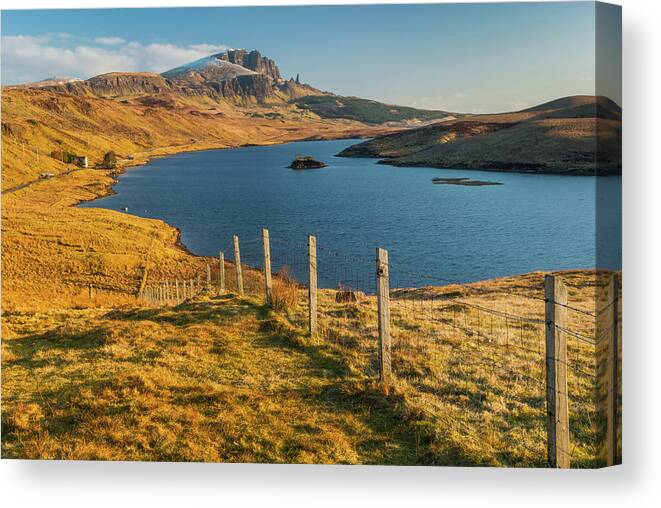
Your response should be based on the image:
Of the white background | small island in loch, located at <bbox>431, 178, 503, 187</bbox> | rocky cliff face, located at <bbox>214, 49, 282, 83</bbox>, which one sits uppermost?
small island in loch, located at <bbox>431, 178, 503, 187</bbox>

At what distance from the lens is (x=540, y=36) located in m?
7.72

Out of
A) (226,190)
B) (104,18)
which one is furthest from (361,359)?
(226,190)

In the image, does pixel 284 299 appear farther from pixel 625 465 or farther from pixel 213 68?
Result: pixel 625 465

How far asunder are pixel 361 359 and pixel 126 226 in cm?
2536

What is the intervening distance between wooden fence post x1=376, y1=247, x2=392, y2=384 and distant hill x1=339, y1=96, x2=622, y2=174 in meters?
2.89

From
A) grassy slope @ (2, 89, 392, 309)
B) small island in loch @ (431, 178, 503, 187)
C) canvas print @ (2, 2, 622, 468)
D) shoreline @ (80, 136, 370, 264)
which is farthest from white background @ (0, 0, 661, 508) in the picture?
small island in loch @ (431, 178, 503, 187)

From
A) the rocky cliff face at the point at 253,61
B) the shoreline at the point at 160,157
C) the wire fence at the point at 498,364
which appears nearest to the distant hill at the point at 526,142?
the wire fence at the point at 498,364

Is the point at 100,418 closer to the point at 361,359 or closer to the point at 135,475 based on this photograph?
the point at 135,475

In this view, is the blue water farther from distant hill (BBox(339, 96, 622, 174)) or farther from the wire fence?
the wire fence

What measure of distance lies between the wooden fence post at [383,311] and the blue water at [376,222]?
7383 mm

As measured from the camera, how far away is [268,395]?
25.2 feet

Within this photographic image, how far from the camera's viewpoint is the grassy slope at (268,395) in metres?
6.68

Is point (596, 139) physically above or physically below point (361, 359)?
above

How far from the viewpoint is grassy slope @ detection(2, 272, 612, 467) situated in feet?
21.9
